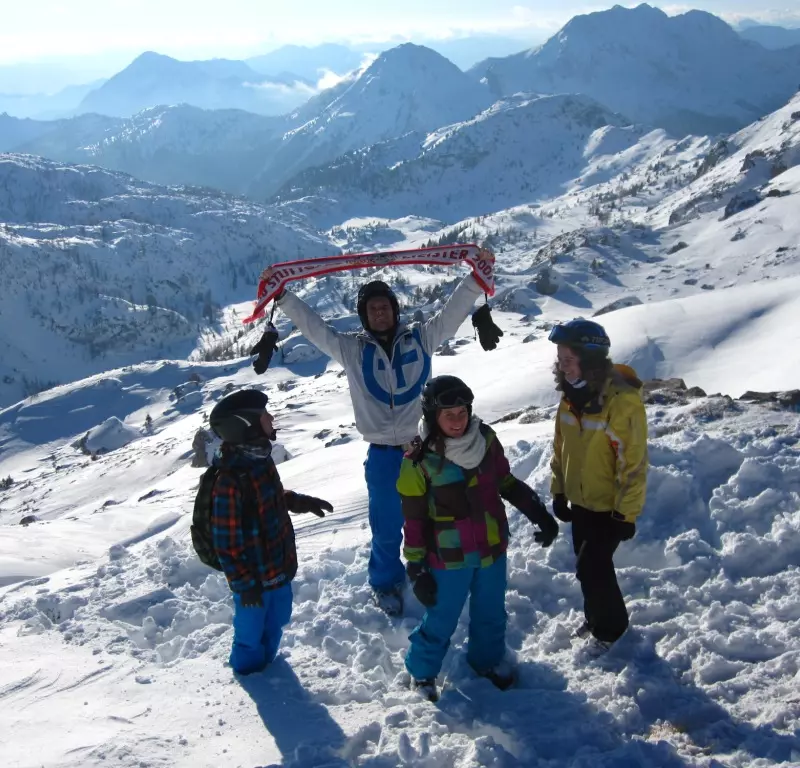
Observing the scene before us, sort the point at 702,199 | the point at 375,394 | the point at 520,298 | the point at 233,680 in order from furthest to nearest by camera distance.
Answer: the point at 702,199 → the point at 520,298 → the point at 375,394 → the point at 233,680

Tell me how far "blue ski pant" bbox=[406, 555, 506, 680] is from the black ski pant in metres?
0.76

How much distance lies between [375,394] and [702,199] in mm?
164273

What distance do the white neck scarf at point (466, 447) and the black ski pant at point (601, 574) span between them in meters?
1.27

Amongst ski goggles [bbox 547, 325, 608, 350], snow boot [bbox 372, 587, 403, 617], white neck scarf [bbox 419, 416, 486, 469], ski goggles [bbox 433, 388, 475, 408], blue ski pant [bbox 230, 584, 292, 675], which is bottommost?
snow boot [bbox 372, 587, 403, 617]

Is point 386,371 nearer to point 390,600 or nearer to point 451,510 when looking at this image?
point 451,510

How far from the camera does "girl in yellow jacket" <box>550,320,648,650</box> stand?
5.38 m

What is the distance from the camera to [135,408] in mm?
120375

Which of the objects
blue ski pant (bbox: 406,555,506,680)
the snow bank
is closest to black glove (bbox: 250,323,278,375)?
blue ski pant (bbox: 406,555,506,680)

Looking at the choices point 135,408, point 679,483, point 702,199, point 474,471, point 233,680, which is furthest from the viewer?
point 702,199

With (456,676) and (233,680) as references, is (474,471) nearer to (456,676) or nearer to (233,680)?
(456,676)

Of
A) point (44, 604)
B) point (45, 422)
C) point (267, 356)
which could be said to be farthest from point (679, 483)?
point (45, 422)

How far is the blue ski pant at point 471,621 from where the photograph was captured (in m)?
5.42

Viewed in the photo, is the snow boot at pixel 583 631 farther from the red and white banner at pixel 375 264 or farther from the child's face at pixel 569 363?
the red and white banner at pixel 375 264

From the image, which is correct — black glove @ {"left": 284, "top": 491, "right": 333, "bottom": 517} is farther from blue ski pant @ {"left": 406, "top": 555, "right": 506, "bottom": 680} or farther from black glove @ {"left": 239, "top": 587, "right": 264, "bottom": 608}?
blue ski pant @ {"left": 406, "top": 555, "right": 506, "bottom": 680}
